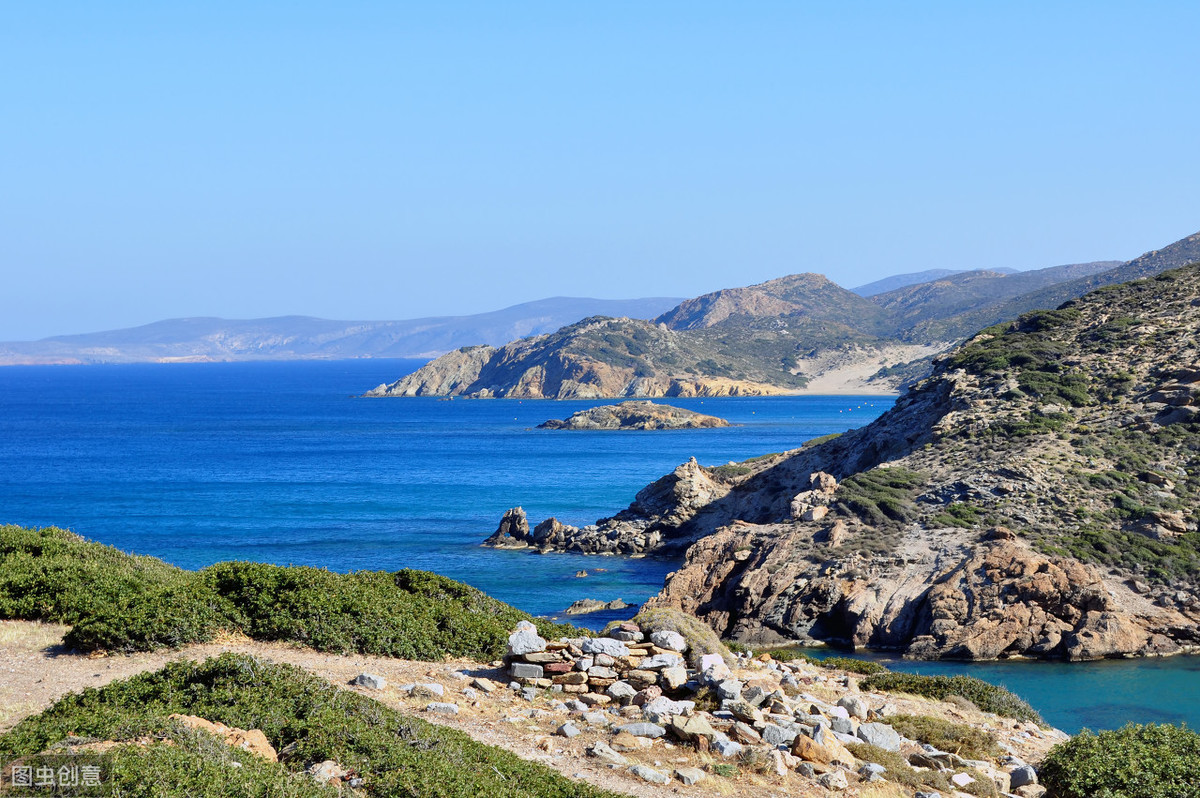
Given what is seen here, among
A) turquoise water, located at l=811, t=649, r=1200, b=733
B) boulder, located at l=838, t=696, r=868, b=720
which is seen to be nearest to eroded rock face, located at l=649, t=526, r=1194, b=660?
turquoise water, located at l=811, t=649, r=1200, b=733

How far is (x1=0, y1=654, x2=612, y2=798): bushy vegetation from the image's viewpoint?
8.59m

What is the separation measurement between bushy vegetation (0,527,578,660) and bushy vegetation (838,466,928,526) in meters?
22.2

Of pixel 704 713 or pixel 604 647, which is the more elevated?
pixel 604 647

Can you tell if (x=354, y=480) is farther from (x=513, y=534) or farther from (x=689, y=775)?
(x=689, y=775)

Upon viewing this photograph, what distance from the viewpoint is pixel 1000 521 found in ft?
116

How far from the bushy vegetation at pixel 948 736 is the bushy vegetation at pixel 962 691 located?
281cm

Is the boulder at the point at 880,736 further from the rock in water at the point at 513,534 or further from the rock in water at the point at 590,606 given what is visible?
the rock in water at the point at 513,534

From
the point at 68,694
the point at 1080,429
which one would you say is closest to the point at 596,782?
the point at 68,694

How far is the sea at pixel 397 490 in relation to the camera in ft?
95.8

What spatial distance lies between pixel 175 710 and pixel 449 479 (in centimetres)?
6855

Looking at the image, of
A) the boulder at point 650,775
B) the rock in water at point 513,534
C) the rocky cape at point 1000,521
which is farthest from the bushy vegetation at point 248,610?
the rock in water at point 513,534

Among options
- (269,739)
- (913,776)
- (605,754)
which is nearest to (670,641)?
(605,754)

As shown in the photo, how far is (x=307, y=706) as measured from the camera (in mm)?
11234

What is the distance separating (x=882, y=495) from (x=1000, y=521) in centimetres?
445
